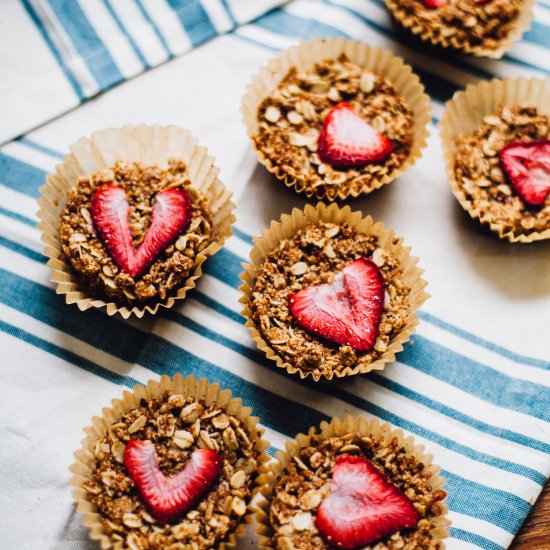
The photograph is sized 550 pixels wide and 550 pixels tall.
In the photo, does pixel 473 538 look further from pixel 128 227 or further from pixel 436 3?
pixel 436 3

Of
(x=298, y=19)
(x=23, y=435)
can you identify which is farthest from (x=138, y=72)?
(x=23, y=435)

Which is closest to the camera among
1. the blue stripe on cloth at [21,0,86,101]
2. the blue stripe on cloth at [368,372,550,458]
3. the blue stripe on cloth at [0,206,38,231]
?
the blue stripe on cloth at [368,372,550,458]

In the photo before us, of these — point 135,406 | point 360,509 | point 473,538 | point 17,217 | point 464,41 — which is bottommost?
point 473,538

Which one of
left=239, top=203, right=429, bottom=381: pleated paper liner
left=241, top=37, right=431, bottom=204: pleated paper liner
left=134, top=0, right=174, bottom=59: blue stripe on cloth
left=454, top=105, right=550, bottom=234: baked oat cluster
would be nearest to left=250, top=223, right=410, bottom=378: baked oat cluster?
left=239, top=203, right=429, bottom=381: pleated paper liner

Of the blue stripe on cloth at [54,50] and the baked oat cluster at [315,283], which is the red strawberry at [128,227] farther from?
the blue stripe on cloth at [54,50]

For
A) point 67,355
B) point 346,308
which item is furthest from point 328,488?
point 67,355

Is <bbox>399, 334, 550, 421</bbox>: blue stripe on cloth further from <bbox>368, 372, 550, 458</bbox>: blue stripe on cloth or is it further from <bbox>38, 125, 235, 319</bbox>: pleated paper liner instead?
<bbox>38, 125, 235, 319</bbox>: pleated paper liner
